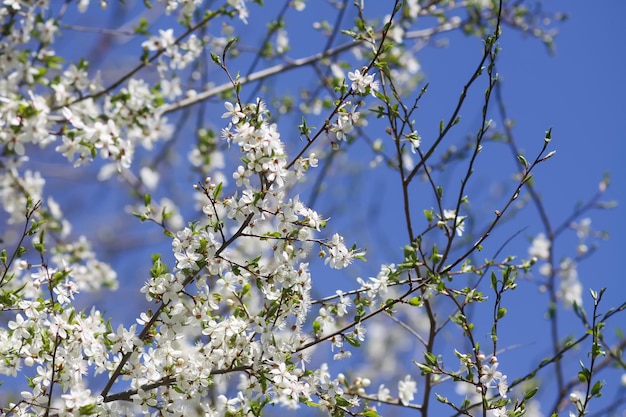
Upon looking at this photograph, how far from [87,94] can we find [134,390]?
6.96 feet

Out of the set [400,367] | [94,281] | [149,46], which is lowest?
[94,281]

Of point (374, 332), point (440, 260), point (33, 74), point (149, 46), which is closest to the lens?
point (440, 260)

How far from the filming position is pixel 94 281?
4246 mm

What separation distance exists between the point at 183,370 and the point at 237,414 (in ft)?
0.82

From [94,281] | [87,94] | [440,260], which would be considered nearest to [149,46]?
[87,94]

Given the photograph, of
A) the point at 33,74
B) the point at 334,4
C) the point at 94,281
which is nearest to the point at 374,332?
the point at 334,4

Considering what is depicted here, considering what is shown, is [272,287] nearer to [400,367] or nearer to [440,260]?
[440,260]

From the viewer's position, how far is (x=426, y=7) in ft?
16.9

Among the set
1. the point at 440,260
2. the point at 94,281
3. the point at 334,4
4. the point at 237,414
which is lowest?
the point at 237,414

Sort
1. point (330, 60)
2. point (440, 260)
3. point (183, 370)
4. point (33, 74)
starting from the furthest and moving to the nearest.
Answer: point (330, 60) → point (33, 74) → point (440, 260) → point (183, 370)

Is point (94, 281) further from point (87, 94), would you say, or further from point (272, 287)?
point (272, 287)

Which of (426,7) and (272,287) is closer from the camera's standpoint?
(272,287)

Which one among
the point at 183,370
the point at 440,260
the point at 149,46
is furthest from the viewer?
the point at 149,46

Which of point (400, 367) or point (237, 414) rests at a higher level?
point (400, 367)
